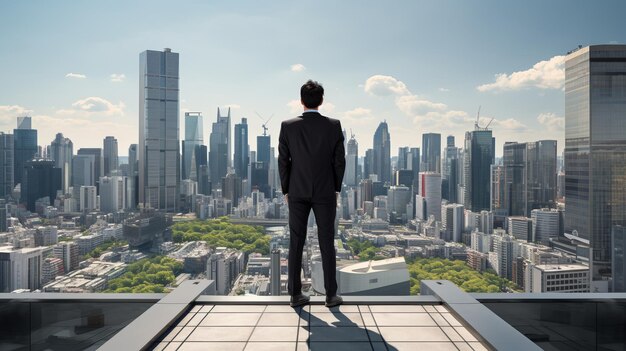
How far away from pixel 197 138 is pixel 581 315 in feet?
213

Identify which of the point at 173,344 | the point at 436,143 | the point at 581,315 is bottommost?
the point at 581,315

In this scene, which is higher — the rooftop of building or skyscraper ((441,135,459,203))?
skyscraper ((441,135,459,203))

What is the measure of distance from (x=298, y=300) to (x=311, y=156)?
0.87 m

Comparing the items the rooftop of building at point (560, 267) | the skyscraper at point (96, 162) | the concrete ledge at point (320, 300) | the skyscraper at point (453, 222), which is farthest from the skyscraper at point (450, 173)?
the concrete ledge at point (320, 300)

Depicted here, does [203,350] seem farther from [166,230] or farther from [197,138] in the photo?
[197,138]

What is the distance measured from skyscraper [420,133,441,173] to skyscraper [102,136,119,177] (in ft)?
135

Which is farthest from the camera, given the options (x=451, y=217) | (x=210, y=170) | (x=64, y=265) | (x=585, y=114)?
(x=210, y=170)

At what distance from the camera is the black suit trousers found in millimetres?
2307

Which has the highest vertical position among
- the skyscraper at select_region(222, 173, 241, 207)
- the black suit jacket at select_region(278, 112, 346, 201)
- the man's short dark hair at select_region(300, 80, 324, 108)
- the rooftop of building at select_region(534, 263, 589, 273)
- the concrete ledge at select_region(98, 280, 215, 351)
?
the man's short dark hair at select_region(300, 80, 324, 108)

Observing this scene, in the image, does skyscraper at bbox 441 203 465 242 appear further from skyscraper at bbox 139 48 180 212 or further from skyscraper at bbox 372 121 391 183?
skyscraper at bbox 139 48 180 212

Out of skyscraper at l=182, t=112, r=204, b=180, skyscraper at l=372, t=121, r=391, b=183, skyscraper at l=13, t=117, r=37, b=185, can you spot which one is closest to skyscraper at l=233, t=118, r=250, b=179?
skyscraper at l=182, t=112, r=204, b=180

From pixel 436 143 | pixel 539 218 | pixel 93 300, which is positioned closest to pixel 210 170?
pixel 436 143

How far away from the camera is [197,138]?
2499 inches

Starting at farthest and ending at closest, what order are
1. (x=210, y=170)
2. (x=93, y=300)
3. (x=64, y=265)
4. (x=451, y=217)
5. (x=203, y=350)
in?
(x=210, y=170), (x=451, y=217), (x=64, y=265), (x=93, y=300), (x=203, y=350)
